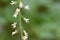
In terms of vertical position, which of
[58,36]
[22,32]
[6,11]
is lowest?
[22,32]

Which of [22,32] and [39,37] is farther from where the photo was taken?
[39,37]

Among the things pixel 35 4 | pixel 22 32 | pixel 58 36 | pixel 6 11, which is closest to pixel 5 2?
pixel 6 11

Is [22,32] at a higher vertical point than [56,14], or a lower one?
lower

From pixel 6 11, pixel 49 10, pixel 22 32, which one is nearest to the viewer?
pixel 22 32

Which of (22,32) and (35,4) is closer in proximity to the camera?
(22,32)

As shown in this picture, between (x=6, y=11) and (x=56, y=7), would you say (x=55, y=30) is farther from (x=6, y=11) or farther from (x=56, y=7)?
(x=6, y=11)

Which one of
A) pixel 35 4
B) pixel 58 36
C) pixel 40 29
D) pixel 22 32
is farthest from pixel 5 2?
pixel 22 32

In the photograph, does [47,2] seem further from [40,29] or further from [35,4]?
[40,29]

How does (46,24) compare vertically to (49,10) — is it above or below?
below

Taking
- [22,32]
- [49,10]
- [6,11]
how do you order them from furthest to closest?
[49,10] < [6,11] < [22,32]
